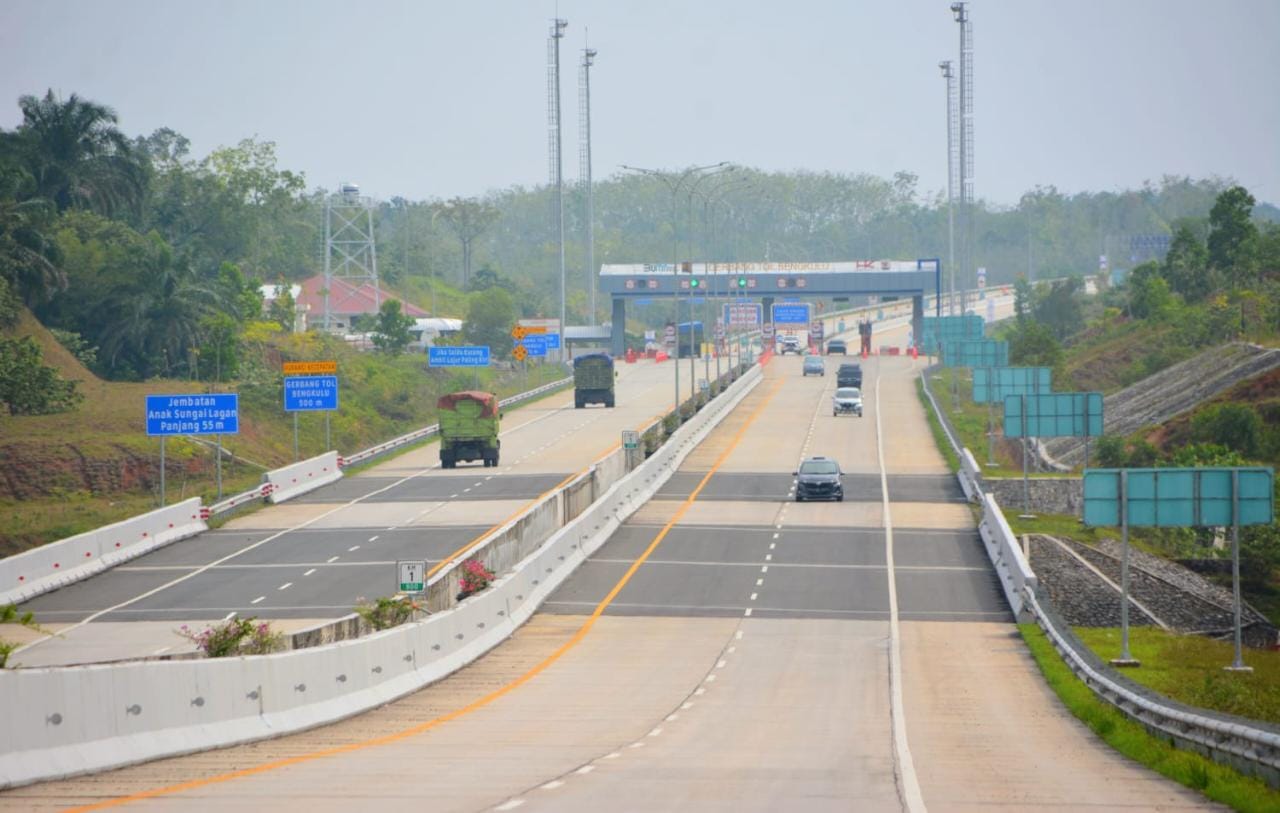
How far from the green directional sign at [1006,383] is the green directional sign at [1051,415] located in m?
11.1

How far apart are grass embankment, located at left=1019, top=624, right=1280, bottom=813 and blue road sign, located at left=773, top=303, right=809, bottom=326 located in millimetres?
133472

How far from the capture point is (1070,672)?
3098 cm

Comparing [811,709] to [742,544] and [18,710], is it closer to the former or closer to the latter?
[18,710]

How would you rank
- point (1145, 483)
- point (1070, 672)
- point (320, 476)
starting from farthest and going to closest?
1. point (320, 476)
2. point (1145, 483)
3. point (1070, 672)

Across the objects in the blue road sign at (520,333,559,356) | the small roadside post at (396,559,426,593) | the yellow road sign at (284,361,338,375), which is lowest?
the small roadside post at (396,559,426,593)

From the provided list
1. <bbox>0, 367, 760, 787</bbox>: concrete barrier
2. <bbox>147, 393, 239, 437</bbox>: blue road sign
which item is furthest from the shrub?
<bbox>147, 393, 239, 437</bbox>: blue road sign

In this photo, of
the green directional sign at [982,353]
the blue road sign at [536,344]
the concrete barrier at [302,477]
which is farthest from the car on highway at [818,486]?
the blue road sign at [536,344]

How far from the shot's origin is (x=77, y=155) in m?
106

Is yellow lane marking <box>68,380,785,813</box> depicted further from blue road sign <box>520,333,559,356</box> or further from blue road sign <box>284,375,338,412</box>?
blue road sign <box>520,333,559,356</box>

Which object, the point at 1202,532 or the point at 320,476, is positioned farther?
the point at 320,476

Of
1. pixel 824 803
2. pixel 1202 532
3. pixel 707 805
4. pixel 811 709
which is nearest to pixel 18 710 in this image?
pixel 707 805

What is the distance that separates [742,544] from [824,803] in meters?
33.7

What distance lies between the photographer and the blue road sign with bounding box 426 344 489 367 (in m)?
104

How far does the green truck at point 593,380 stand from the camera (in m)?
99.1
